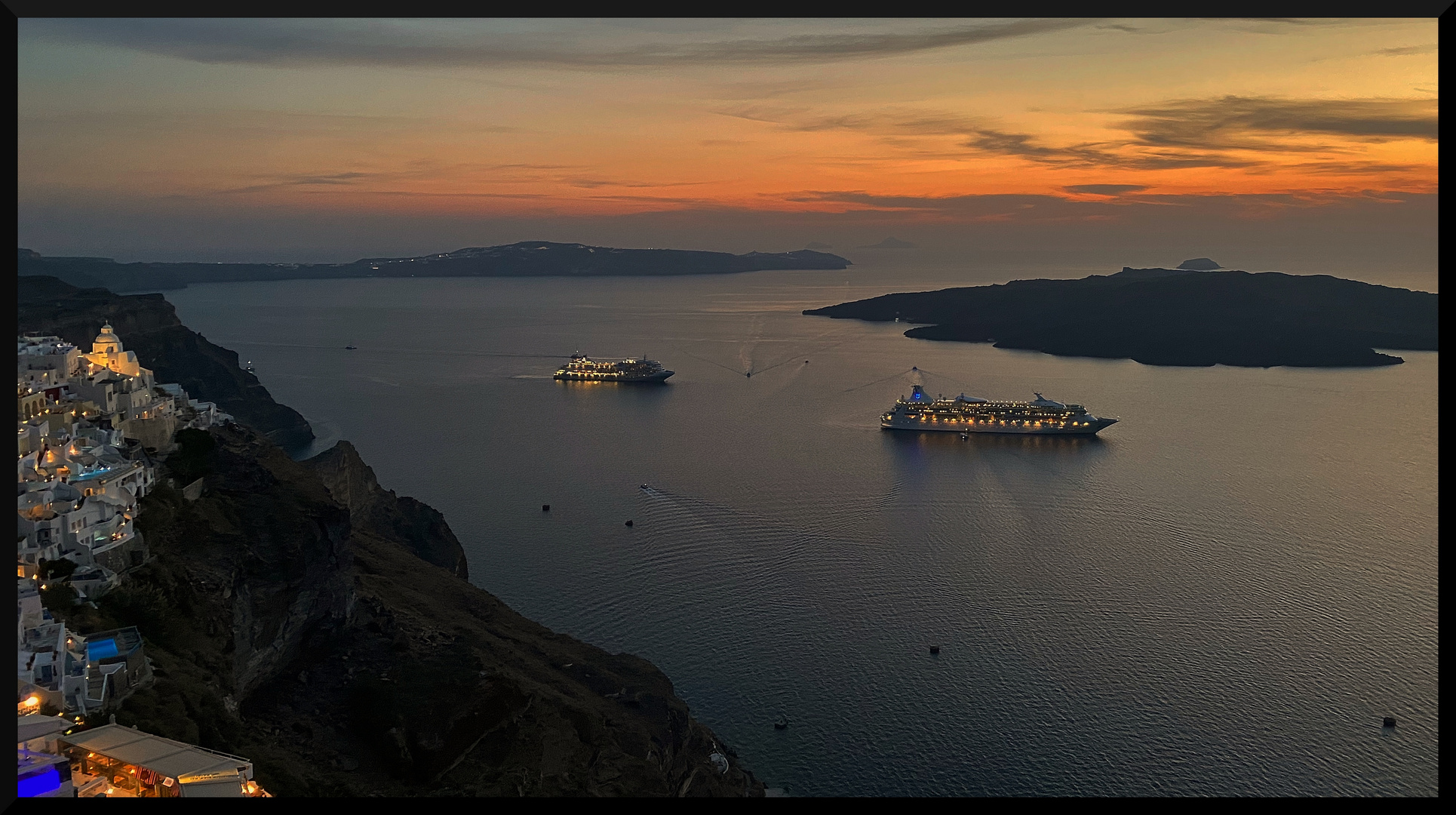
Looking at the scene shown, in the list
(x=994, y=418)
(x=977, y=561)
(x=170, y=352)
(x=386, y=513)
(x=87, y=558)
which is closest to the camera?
(x=87, y=558)

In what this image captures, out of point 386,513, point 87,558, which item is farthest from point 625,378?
point 87,558

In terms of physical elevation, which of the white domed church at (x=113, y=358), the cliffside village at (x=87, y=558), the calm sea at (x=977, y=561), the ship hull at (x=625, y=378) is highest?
the white domed church at (x=113, y=358)

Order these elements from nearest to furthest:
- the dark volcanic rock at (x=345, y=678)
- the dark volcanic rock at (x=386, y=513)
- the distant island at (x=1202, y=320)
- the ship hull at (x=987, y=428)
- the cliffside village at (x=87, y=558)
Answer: the cliffside village at (x=87, y=558) < the dark volcanic rock at (x=345, y=678) < the dark volcanic rock at (x=386, y=513) < the ship hull at (x=987, y=428) < the distant island at (x=1202, y=320)

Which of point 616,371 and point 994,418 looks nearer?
point 994,418

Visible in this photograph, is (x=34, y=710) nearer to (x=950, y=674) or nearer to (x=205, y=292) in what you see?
(x=950, y=674)

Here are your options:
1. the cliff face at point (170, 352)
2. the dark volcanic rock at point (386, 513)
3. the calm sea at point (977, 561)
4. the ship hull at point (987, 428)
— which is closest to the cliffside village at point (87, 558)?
the dark volcanic rock at point (386, 513)

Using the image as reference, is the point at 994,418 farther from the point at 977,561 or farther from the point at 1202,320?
the point at 1202,320

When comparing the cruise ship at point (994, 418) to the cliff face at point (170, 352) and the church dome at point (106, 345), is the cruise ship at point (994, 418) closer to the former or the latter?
the cliff face at point (170, 352)

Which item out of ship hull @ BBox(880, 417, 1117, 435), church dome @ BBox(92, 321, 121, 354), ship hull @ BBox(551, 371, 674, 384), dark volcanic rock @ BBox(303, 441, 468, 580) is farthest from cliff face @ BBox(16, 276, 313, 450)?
ship hull @ BBox(880, 417, 1117, 435)
